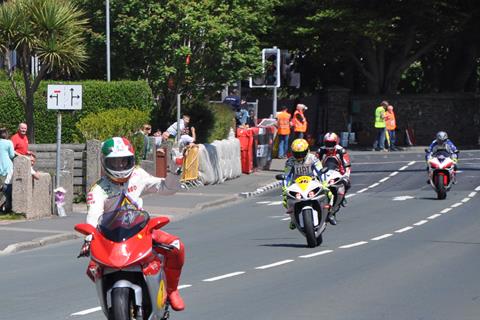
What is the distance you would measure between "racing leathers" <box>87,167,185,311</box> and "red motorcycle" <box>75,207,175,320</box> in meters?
0.27

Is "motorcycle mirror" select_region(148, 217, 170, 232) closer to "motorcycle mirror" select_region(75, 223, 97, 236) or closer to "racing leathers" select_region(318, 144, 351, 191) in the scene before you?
"motorcycle mirror" select_region(75, 223, 97, 236)

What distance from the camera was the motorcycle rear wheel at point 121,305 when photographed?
9125 millimetres

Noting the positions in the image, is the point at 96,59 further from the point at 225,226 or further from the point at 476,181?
the point at 225,226

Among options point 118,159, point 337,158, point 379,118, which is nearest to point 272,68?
point 379,118

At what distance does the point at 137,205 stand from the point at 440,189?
67.0 ft

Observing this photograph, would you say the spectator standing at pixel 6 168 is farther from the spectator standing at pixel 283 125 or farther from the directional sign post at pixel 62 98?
the spectator standing at pixel 283 125

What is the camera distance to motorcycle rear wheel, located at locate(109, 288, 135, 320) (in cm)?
912

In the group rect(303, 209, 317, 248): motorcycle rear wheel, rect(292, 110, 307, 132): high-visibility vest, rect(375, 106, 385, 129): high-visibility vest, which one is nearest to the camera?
rect(303, 209, 317, 248): motorcycle rear wheel

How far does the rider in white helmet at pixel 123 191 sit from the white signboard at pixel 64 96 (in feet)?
49.9

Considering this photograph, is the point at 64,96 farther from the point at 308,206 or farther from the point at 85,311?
the point at 85,311

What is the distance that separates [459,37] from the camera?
183 ft

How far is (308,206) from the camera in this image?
18.7 m

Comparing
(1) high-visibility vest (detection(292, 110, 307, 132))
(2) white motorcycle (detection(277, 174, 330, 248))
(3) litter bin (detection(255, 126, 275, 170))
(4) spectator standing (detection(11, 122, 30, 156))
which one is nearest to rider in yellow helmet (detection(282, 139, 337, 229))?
(2) white motorcycle (detection(277, 174, 330, 248))

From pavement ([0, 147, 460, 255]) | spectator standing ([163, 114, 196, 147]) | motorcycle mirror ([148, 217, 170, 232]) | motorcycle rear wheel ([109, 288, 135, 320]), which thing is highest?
motorcycle mirror ([148, 217, 170, 232])
